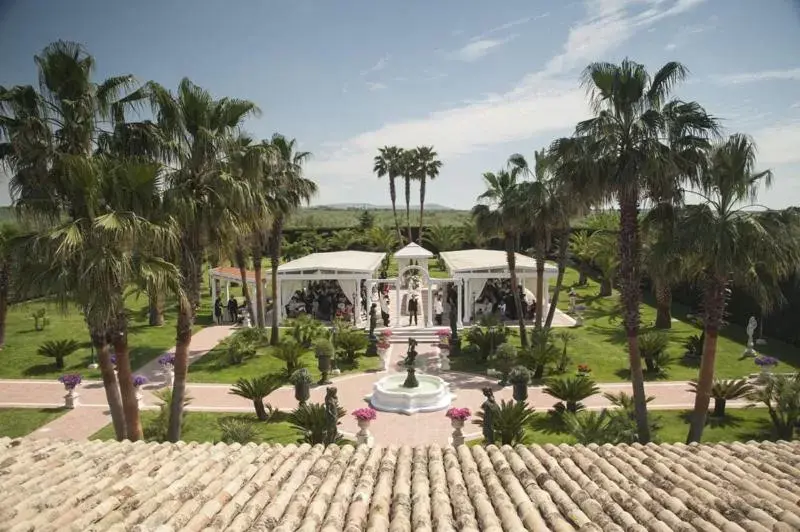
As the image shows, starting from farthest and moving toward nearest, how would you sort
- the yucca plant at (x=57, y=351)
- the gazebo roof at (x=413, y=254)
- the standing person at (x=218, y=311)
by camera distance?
the gazebo roof at (x=413, y=254)
the standing person at (x=218, y=311)
the yucca plant at (x=57, y=351)

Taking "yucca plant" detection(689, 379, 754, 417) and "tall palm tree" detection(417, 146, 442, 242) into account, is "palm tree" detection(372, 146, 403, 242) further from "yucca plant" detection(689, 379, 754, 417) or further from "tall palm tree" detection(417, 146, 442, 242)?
"yucca plant" detection(689, 379, 754, 417)

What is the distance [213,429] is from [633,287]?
1090 centimetres

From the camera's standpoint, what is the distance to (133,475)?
21.2 ft

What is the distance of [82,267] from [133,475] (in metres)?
3.87

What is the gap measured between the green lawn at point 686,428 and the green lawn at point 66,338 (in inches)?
469

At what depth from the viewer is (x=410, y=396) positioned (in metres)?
14.8

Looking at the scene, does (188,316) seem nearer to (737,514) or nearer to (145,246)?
(145,246)

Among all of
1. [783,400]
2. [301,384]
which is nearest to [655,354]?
[783,400]

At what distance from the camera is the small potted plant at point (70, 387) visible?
48.6 ft

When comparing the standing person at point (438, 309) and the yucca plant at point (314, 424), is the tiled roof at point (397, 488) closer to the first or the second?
the yucca plant at point (314, 424)

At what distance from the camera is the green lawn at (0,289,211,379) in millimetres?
18631

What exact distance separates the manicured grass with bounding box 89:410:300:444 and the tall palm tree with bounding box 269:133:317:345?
7411mm

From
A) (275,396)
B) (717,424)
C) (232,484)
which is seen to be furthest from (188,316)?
(717,424)

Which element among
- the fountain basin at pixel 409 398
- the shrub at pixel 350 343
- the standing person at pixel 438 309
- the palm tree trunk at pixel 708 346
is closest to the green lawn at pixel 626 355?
the standing person at pixel 438 309
